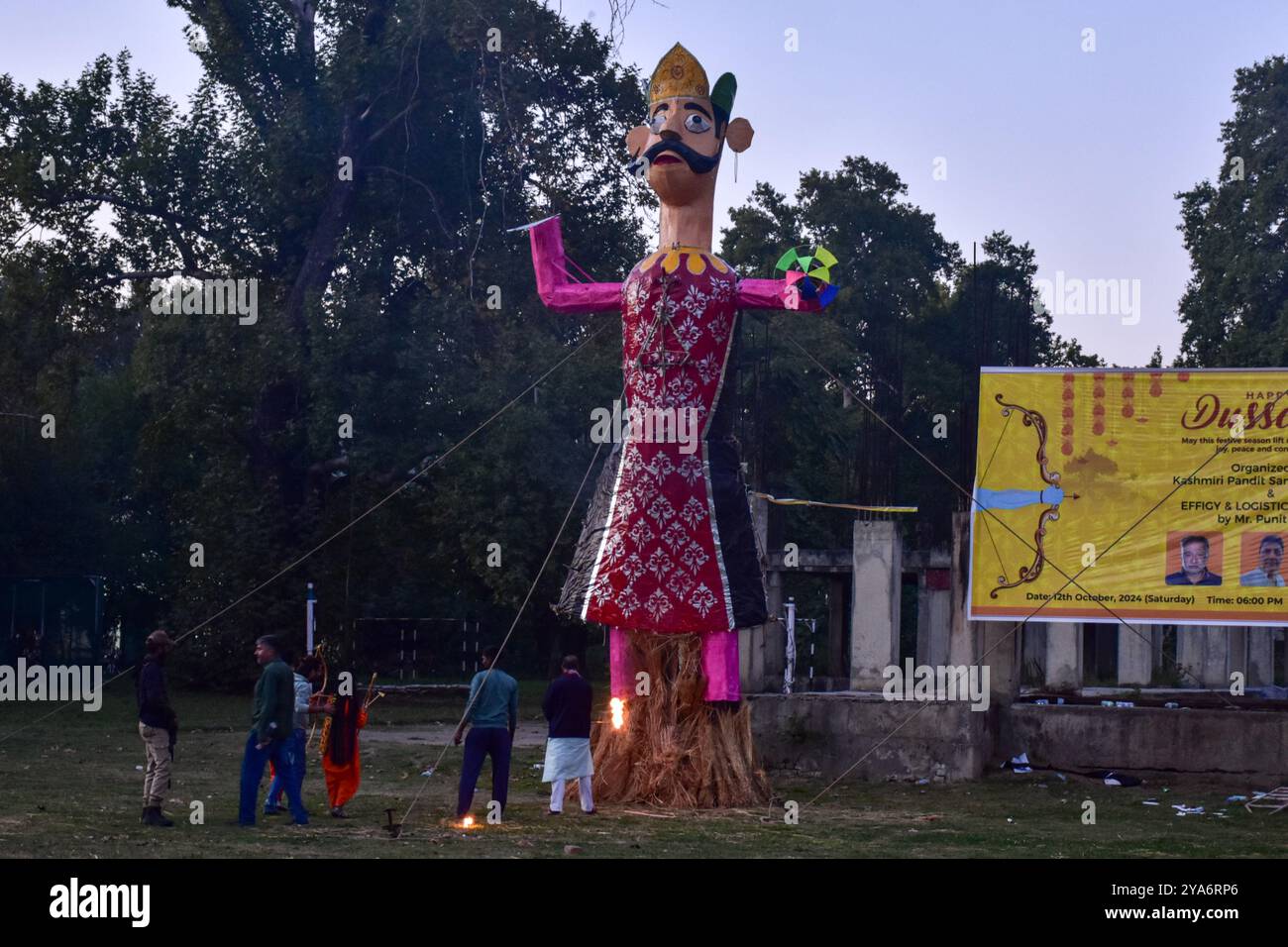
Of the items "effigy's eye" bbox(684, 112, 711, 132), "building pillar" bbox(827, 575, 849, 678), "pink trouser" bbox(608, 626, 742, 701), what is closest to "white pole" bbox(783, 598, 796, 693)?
"pink trouser" bbox(608, 626, 742, 701)

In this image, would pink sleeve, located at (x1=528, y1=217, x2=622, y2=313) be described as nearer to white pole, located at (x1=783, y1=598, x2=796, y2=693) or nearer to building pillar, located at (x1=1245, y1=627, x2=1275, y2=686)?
white pole, located at (x1=783, y1=598, x2=796, y2=693)

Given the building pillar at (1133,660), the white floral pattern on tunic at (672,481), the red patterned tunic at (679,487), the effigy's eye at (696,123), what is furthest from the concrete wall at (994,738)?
the building pillar at (1133,660)

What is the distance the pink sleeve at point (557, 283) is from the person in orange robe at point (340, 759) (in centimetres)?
447

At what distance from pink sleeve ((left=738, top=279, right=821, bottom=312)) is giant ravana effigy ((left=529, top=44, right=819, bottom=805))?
0.07ft

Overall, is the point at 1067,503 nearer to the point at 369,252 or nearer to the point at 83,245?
the point at 369,252

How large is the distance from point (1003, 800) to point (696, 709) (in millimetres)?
3464

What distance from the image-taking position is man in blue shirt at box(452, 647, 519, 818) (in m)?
14.4

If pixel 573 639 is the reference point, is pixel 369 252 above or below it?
above

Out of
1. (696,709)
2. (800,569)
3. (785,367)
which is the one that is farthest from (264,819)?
(785,367)

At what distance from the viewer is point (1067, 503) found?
62.5 feet

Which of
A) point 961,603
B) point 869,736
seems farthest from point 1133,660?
point 869,736

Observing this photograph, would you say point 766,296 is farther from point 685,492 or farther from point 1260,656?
point 1260,656

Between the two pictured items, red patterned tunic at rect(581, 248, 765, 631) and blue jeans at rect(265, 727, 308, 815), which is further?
red patterned tunic at rect(581, 248, 765, 631)

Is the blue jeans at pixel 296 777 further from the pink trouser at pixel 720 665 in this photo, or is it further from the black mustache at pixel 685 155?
the black mustache at pixel 685 155
